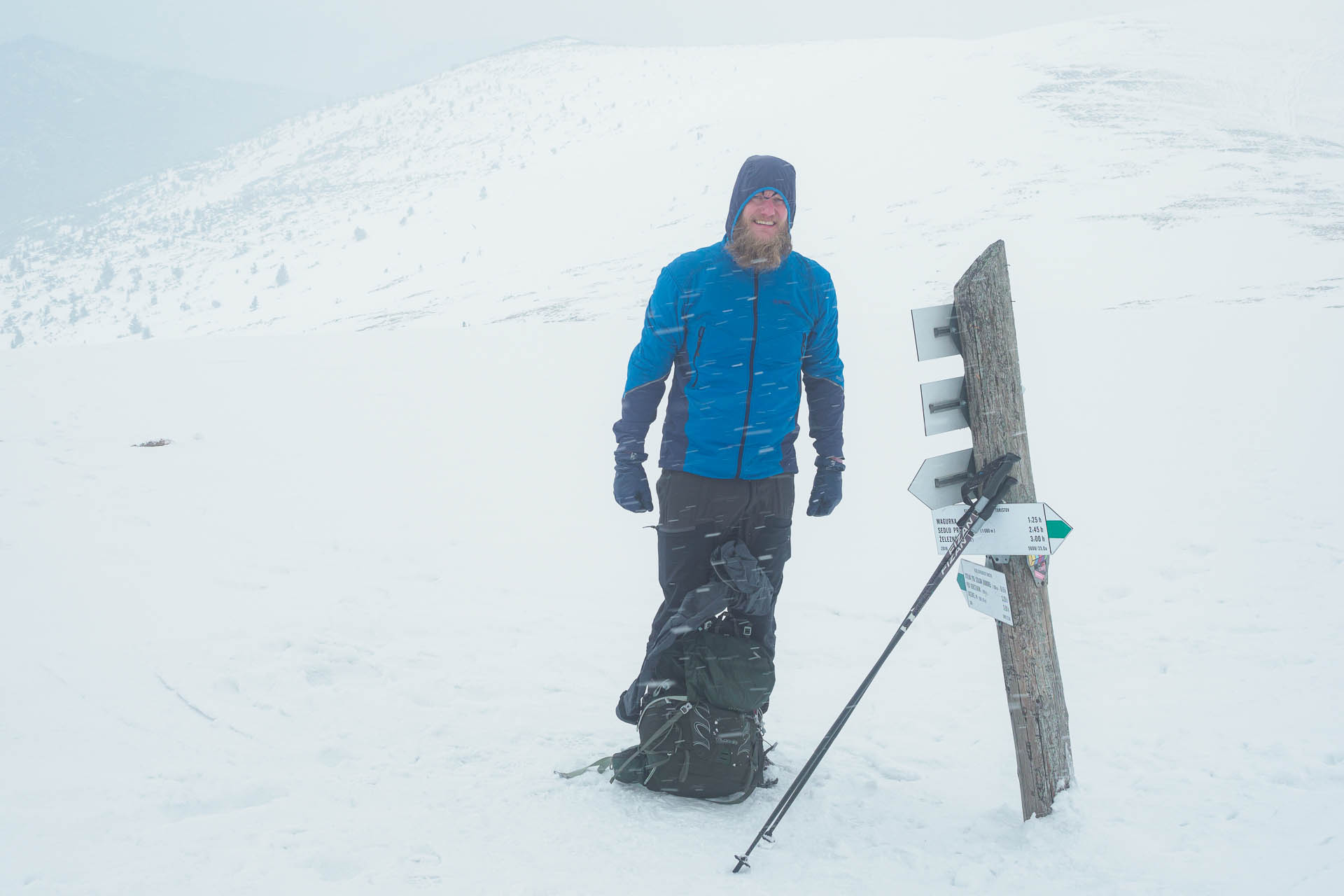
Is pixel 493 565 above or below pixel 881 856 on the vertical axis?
above

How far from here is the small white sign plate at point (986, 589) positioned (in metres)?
2.62

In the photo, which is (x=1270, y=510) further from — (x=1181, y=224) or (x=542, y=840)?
(x=1181, y=224)

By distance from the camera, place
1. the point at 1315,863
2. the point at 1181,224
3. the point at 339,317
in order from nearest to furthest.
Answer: the point at 1315,863, the point at 1181,224, the point at 339,317

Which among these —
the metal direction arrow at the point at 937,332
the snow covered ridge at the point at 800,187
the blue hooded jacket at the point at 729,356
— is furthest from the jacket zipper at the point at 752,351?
the snow covered ridge at the point at 800,187

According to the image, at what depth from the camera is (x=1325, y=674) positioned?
12.3 ft

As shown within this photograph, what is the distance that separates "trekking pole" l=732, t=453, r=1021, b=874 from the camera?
2570mm

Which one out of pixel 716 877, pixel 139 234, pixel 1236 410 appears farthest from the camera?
pixel 139 234

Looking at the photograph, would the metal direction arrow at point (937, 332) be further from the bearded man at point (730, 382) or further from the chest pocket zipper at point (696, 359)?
the chest pocket zipper at point (696, 359)

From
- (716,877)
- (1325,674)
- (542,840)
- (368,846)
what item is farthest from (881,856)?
(1325,674)

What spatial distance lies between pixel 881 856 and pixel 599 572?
349cm

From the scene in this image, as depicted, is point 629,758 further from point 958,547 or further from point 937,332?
point 937,332

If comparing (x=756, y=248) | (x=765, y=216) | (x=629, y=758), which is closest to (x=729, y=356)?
(x=756, y=248)

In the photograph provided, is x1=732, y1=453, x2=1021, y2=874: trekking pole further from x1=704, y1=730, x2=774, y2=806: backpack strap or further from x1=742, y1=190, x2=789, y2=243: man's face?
x1=742, y1=190, x2=789, y2=243: man's face

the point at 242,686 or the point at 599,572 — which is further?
the point at 599,572
